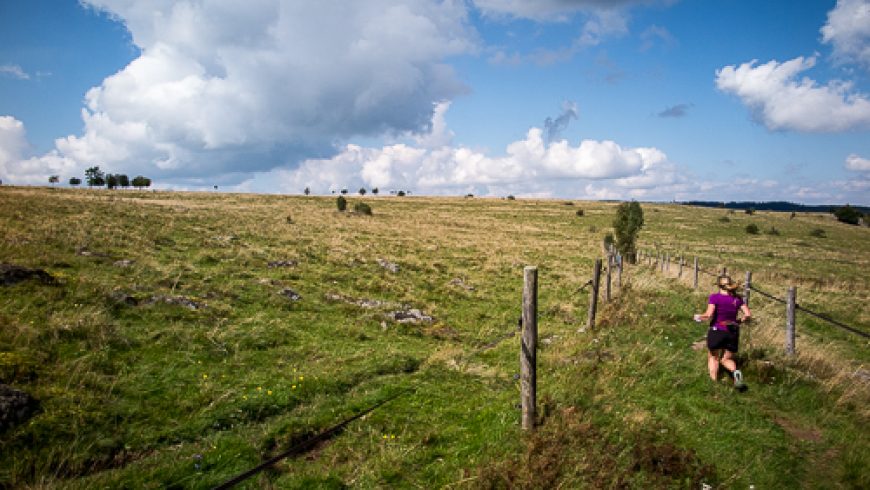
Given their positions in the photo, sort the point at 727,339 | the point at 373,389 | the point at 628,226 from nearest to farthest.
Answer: the point at 727,339 → the point at 373,389 → the point at 628,226

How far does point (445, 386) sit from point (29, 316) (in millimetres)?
9350

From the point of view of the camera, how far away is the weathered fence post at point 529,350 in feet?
22.0

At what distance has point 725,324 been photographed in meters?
8.83

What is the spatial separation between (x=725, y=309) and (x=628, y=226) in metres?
26.9

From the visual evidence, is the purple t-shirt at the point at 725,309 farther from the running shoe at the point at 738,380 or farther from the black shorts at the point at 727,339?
the running shoe at the point at 738,380

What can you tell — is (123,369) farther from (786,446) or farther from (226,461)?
(786,446)

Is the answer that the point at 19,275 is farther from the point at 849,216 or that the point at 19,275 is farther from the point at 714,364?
the point at 849,216

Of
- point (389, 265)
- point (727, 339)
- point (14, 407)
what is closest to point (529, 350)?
point (727, 339)

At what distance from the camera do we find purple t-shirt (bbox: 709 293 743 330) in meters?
8.85

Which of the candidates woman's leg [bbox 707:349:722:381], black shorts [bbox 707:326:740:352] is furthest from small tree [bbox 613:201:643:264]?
black shorts [bbox 707:326:740:352]

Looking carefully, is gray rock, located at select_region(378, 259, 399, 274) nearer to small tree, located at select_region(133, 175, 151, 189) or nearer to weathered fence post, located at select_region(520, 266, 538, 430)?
weathered fence post, located at select_region(520, 266, 538, 430)

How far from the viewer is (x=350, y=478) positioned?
242 inches

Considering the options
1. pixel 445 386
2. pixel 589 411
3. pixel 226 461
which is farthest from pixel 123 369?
pixel 589 411

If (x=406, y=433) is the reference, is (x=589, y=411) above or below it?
above
